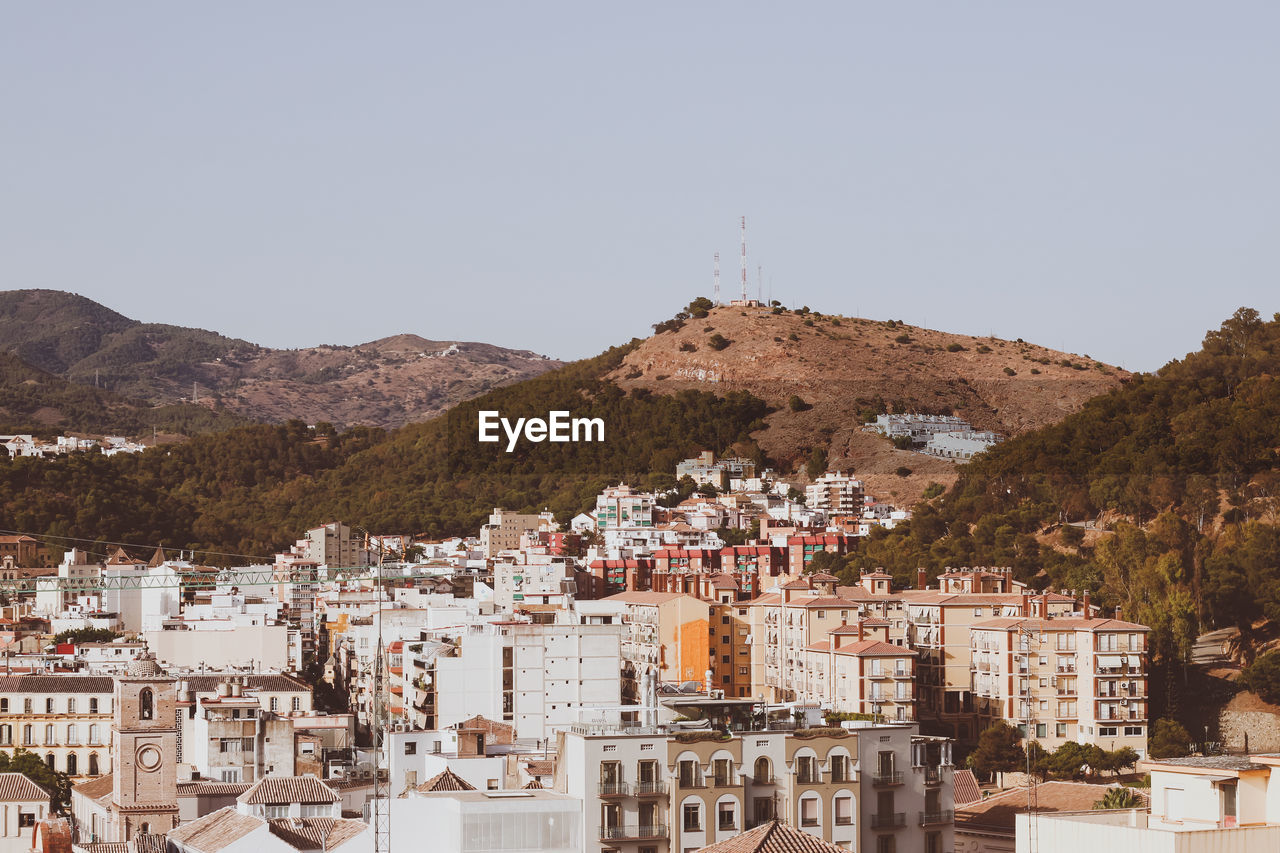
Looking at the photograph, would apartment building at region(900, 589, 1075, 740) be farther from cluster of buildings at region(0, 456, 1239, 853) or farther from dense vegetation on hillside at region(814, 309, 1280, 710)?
dense vegetation on hillside at region(814, 309, 1280, 710)

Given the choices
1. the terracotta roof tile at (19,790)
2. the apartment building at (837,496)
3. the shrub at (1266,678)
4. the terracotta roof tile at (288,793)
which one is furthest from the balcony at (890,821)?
the apartment building at (837,496)

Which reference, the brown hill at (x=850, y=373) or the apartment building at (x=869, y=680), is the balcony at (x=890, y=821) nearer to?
the apartment building at (x=869, y=680)

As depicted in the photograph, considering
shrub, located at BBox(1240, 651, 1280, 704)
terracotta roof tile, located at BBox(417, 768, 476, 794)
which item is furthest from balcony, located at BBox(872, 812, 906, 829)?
shrub, located at BBox(1240, 651, 1280, 704)

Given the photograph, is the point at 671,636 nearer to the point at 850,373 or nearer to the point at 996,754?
the point at 996,754

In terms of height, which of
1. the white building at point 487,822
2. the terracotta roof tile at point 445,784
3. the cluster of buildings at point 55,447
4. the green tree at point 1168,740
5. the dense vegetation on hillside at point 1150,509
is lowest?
the green tree at point 1168,740

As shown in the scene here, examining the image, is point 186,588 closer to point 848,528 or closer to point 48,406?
point 848,528

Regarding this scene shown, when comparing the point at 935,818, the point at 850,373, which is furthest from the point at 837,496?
the point at 935,818
